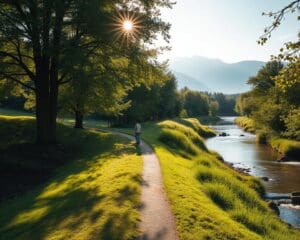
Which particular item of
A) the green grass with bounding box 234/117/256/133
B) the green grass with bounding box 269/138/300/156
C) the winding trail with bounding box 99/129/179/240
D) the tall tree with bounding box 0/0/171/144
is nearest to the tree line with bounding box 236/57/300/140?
the green grass with bounding box 269/138/300/156

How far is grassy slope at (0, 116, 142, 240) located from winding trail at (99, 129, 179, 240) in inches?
12.6

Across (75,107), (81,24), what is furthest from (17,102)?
(81,24)

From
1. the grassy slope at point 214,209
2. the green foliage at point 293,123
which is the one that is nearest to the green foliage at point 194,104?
the green foliage at point 293,123

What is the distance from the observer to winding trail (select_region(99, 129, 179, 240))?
10834mm

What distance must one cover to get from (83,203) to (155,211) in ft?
10.5

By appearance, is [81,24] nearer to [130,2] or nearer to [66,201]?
[130,2]

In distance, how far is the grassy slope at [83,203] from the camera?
37.2 ft

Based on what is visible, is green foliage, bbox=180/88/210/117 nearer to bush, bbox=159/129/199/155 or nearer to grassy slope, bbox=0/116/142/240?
bush, bbox=159/129/199/155

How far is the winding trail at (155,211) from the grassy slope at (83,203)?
319mm

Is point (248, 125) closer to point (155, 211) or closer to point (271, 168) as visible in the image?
point (271, 168)

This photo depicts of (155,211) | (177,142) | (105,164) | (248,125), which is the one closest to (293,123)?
(177,142)

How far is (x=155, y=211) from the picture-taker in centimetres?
1274

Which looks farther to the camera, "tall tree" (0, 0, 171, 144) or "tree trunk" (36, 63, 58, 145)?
"tree trunk" (36, 63, 58, 145)

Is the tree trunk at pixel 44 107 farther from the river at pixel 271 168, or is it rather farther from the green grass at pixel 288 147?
the green grass at pixel 288 147
